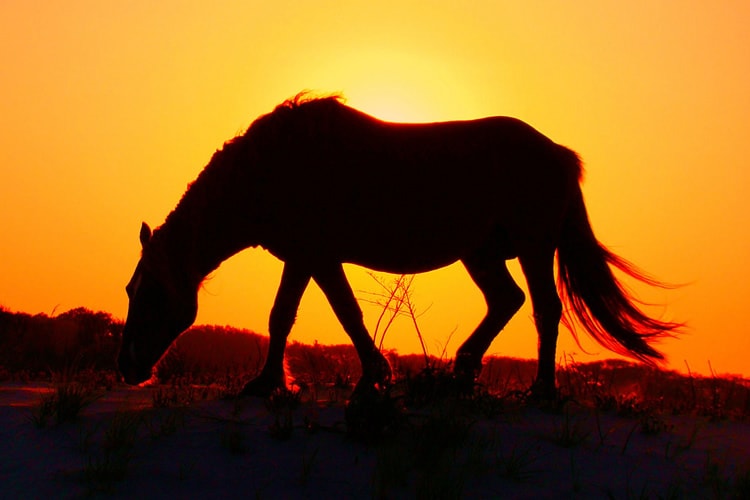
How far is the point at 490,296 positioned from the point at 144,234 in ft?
9.39

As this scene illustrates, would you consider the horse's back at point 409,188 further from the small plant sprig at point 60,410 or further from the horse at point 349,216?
the small plant sprig at point 60,410

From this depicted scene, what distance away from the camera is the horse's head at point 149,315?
6.44 metres

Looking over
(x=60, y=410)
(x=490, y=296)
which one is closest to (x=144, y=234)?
(x=60, y=410)

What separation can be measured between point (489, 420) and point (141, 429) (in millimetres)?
2017

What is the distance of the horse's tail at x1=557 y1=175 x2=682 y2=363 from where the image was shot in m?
7.29

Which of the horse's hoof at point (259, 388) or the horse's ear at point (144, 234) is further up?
the horse's ear at point (144, 234)

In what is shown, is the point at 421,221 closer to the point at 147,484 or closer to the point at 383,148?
the point at 383,148

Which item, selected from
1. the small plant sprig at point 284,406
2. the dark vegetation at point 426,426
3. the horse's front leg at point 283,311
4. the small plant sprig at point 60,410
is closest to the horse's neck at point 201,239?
the horse's front leg at point 283,311

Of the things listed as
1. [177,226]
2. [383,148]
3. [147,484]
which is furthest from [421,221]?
[147,484]

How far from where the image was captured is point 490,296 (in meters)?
7.27

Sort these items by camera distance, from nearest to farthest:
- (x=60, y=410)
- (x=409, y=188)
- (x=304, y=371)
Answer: (x=60, y=410) → (x=409, y=188) → (x=304, y=371)

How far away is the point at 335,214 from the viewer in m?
6.40

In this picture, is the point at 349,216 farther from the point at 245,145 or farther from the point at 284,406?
the point at 284,406

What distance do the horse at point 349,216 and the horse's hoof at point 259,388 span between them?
0.05ft
